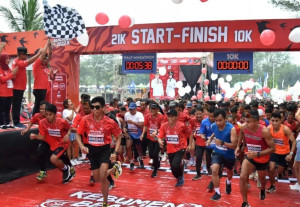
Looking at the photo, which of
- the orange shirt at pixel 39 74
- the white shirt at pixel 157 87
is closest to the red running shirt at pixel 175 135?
the orange shirt at pixel 39 74

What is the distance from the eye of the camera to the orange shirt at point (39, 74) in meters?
8.48

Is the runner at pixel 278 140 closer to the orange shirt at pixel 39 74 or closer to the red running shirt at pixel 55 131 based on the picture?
the red running shirt at pixel 55 131

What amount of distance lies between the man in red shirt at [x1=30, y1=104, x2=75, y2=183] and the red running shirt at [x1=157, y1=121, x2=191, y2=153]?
2.07 m

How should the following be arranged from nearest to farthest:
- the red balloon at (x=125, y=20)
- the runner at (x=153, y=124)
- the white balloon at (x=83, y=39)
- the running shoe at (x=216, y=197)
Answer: the running shoe at (x=216, y=197) < the runner at (x=153, y=124) < the red balloon at (x=125, y=20) < the white balloon at (x=83, y=39)

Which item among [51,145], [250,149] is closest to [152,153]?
[51,145]

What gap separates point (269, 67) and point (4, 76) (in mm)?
77848

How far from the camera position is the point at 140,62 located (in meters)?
11.9

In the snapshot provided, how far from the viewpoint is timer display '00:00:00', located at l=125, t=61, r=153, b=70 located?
11859 millimetres

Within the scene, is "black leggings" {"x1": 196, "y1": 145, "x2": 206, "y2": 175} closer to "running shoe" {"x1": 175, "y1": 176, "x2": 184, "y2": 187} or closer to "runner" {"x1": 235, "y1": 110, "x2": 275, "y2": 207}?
"running shoe" {"x1": 175, "y1": 176, "x2": 184, "y2": 187}

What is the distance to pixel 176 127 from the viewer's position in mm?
7461

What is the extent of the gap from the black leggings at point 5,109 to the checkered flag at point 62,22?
1.98 m

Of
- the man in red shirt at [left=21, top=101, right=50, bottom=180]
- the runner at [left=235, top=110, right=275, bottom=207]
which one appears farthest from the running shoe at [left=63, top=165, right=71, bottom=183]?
the runner at [left=235, top=110, right=275, bottom=207]

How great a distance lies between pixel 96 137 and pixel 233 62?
258 inches

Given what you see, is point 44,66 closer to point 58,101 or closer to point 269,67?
point 58,101
